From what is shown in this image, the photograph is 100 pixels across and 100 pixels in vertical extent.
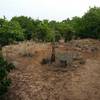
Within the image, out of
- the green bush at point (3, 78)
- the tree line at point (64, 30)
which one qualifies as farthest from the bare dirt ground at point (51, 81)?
the tree line at point (64, 30)

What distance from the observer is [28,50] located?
71.4ft

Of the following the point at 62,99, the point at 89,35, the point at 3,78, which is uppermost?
the point at 89,35

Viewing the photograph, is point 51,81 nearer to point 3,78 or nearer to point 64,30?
point 3,78

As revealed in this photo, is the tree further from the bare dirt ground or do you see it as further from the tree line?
the bare dirt ground

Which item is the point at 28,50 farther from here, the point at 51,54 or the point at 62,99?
the point at 62,99

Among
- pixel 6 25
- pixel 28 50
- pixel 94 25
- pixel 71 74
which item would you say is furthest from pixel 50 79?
pixel 6 25

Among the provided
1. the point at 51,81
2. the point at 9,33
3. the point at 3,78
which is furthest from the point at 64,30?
the point at 3,78

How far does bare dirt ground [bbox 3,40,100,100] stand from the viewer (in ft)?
54.6

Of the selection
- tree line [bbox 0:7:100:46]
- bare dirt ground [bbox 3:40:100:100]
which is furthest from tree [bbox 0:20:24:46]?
bare dirt ground [bbox 3:40:100:100]

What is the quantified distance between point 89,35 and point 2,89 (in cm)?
1216

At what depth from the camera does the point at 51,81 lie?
1780 centimetres

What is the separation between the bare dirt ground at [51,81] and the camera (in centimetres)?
1664

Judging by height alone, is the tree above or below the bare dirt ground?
above

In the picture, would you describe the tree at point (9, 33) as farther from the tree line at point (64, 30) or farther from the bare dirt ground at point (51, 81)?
the bare dirt ground at point (51, 81)
